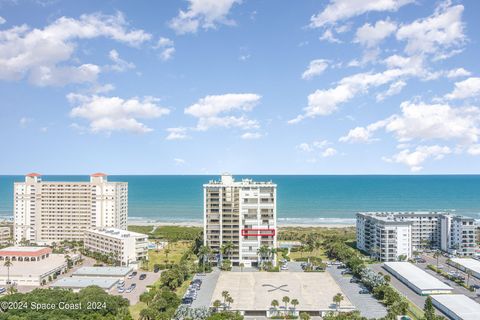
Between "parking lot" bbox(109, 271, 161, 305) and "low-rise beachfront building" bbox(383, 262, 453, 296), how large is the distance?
41759 mm

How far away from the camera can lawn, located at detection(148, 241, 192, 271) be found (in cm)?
8181

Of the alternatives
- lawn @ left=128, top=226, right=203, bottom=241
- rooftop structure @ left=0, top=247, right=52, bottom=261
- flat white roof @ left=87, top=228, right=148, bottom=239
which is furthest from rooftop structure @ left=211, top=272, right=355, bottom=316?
rooftop structure @ left=0, top=247, right=52, bottom=261

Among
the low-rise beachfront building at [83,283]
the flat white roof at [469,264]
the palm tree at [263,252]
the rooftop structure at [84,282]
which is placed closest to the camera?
the low-rise beachfront building at [83,283]

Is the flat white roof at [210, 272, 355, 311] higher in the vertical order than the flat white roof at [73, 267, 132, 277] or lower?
lower

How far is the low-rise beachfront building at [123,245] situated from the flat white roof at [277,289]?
20.8 meters

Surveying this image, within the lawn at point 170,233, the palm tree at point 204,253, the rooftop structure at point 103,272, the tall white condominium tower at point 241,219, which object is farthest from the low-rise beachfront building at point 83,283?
the lawn at point 170,233

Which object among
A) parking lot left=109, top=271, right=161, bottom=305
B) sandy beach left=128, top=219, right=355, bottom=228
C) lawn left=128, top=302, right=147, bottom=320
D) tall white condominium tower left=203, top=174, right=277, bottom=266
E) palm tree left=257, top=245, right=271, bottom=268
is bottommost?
sandy beach left=128, top=219, right=355, bottom=228

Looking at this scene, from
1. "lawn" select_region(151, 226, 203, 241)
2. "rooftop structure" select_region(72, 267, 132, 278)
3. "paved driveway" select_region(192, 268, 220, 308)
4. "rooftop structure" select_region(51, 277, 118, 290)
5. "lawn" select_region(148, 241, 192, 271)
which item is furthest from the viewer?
"lawn" select_region(151, 226, 203, 241)

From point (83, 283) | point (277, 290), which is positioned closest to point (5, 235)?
point (83, 283)

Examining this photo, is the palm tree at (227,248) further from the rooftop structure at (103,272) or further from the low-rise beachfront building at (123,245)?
the rooftop structure at (103,272)

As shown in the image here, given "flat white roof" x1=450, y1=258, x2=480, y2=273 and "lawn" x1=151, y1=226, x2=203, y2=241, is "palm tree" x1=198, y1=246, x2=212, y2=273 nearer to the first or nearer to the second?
"lawn" x1=151, y1=226, x2=203, y2=241

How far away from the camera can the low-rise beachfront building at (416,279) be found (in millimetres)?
60219

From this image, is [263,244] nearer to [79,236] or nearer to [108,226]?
[108,226]

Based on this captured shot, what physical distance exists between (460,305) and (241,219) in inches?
1549
